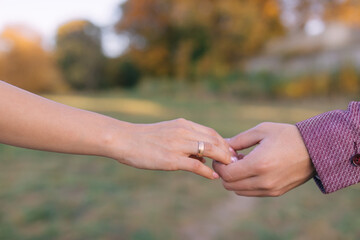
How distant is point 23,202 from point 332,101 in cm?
1253

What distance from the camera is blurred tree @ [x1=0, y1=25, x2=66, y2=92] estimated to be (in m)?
13.8

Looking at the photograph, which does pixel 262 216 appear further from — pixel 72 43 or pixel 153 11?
pixel 72 43

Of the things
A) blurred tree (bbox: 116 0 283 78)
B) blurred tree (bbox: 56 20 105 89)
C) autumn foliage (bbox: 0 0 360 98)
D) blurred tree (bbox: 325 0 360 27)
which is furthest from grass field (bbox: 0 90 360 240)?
blurred tree (bbox: 56 20 105 89)

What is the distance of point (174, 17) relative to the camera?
61.6 ft

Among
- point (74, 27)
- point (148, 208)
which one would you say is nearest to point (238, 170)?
point (148, 208)

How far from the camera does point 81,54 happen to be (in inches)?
980

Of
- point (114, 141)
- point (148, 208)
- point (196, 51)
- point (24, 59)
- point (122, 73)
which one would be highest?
point (24, 59)

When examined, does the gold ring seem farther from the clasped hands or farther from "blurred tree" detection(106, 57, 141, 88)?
"blurred tree" detection(106, 57, 141, 88)

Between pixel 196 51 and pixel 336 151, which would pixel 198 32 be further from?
pixel 336 151

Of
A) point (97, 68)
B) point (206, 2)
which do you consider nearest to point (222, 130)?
point (206, 2)

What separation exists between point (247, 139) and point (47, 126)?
3.55ft

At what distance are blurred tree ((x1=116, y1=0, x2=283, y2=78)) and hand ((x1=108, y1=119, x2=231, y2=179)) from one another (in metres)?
15.6

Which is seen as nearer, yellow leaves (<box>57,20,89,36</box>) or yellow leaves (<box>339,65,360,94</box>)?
yellow leaves (<box>339,65,360,94</box>)

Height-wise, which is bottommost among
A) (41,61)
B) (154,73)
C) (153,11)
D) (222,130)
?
(222,130)
